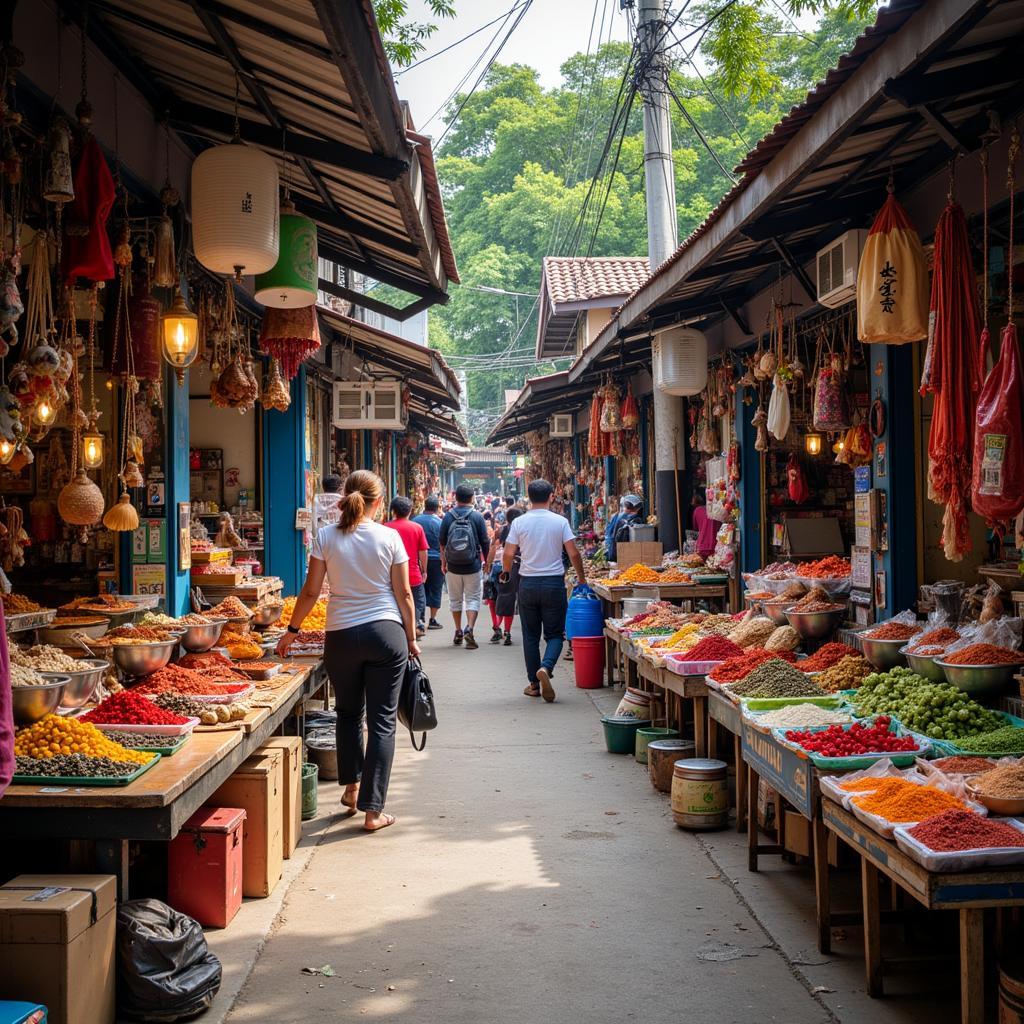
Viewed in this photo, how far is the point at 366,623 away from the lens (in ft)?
21.1

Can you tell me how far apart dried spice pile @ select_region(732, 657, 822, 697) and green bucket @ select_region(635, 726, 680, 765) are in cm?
168

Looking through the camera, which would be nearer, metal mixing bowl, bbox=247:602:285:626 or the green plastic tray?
the green plastic tray

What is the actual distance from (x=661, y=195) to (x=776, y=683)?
9350 mm

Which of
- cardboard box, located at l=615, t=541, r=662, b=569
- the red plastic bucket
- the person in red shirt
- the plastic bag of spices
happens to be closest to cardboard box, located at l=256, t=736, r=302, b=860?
the plastic bag of spices

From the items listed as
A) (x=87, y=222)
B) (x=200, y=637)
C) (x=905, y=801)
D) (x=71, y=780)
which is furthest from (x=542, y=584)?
(x=71, y=780)

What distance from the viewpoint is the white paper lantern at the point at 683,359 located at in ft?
36.9

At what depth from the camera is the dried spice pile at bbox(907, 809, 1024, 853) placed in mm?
3555

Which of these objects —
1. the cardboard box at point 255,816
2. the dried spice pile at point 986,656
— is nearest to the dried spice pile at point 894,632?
the dried spice pile at point 986,656

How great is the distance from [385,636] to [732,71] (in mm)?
8101

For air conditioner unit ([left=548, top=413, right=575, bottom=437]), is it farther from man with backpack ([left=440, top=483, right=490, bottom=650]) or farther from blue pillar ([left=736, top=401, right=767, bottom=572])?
blue pillar ([left=736, top=401, right=767, bottom=572])

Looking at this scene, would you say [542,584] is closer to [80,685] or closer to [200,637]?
[200,637]

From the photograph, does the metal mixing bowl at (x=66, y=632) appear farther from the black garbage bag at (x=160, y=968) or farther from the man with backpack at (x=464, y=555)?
the man with backpack at (x=464, y=555)

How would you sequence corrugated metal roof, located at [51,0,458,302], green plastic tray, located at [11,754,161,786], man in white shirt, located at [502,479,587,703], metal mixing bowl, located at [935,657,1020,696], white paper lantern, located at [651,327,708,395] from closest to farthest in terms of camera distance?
1. green plastic tray, located at [11,754,161,786]
2. corrugated metal roof, located at [51,0,458,302]
3. metal mixing bowl, located at [935,657,1020,696]
4. man in white shirt, located at [502,479,587,703]
5. white paper lantern, located at [651,327,708,395]

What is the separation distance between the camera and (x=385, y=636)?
21.2ft
